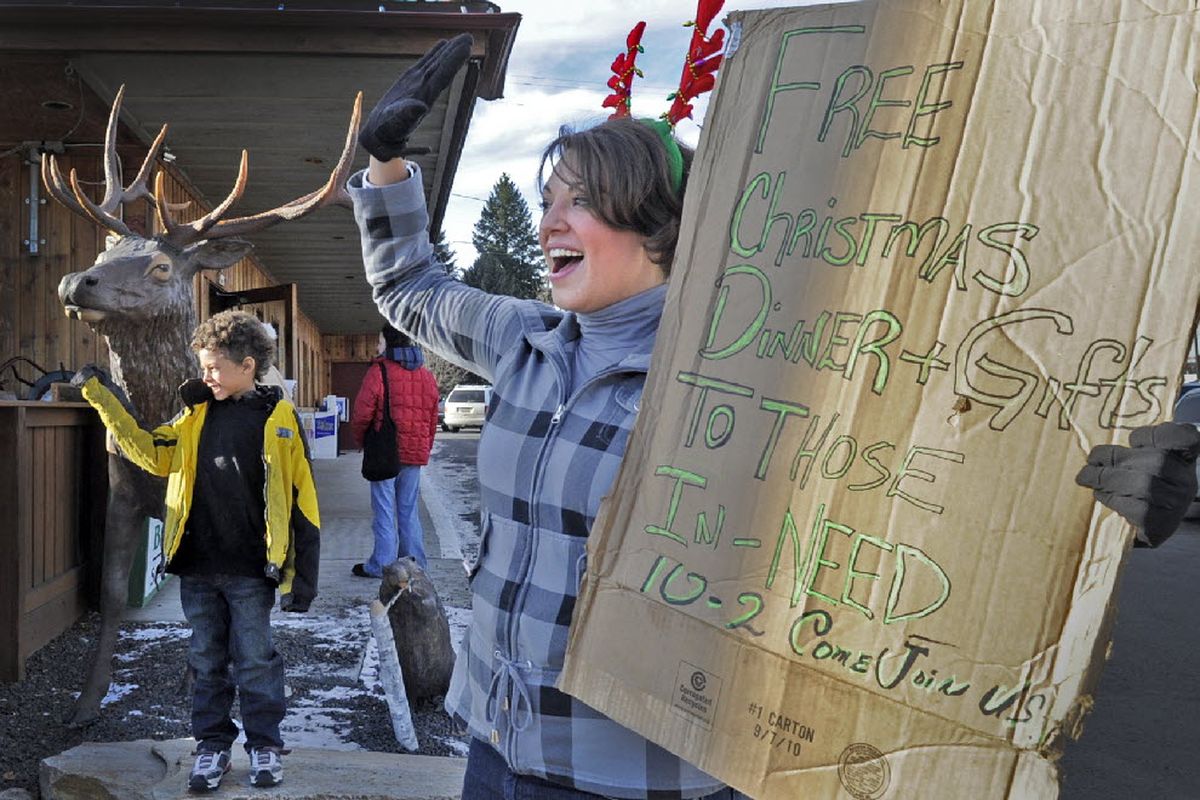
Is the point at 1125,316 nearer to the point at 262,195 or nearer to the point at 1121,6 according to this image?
the point at 1121,6

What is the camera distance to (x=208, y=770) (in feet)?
11.2

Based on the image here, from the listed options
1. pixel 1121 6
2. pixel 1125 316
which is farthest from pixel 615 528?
pixel 1121 6

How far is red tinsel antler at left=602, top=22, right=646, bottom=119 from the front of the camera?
6.27 feet

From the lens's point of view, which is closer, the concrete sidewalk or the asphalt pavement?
the concrete sidewalk

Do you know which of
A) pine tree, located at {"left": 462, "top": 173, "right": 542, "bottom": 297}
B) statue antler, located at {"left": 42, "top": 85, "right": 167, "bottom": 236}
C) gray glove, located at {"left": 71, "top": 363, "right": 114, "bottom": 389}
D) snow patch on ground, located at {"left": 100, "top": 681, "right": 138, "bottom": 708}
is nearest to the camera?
gray glove, located at {"left": 71, "top": 363, "right": 114, "bottom": 389}

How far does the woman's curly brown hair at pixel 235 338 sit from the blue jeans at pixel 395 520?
11.7ft

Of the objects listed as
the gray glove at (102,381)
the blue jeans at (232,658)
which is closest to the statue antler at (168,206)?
the gray glove at (102,381)

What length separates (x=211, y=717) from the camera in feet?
Answer: 11.7

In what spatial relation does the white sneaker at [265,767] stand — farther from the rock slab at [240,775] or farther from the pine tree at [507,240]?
the pine tree at [507,240]

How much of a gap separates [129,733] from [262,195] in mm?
7140

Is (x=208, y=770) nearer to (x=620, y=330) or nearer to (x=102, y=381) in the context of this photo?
(x=102, y=381)

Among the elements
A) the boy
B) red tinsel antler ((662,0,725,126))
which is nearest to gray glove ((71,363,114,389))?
the boy

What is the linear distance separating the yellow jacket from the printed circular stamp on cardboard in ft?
9.25

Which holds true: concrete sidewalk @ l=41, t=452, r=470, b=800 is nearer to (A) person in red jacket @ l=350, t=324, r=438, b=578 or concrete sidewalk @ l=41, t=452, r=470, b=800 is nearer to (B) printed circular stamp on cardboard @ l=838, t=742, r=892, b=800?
(B) printed circular stamp on cardboard @ l=838, t=742, r=892, b=800
